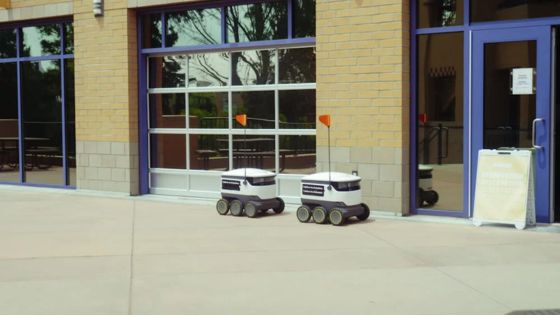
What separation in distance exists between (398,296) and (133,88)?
8192 mm

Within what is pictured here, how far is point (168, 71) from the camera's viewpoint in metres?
13.1

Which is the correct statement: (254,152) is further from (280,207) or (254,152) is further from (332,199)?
(332,199)

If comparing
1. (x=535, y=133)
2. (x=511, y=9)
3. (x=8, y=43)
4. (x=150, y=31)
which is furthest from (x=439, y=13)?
(x=8, y=43)

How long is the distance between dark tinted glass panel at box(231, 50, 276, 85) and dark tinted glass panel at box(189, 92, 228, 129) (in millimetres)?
426

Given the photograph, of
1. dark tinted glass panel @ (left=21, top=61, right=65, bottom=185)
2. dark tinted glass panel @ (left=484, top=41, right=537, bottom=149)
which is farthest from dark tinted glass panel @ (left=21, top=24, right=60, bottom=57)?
dark tinted glass panel @ (left=484, top=41, right=537, bottom=149)

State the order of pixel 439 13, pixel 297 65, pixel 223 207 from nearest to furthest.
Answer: pixel 439 13
pixel 223 207
pixel 297 65

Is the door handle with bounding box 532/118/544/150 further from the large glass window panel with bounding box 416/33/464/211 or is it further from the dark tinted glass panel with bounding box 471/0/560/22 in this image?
the dark tinted glass panel with bounding box 471/0/560/22

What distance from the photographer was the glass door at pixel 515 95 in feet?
30.5

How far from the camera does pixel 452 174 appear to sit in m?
10.0

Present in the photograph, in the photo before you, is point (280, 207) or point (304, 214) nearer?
point (304, 214)

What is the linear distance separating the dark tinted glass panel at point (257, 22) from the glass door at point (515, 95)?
328cm

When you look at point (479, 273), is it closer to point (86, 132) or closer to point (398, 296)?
point (398, 296)

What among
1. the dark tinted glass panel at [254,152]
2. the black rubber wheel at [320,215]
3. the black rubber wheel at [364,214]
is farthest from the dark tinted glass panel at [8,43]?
the black rubber wheel at [364,214]

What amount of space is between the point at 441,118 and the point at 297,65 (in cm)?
262
